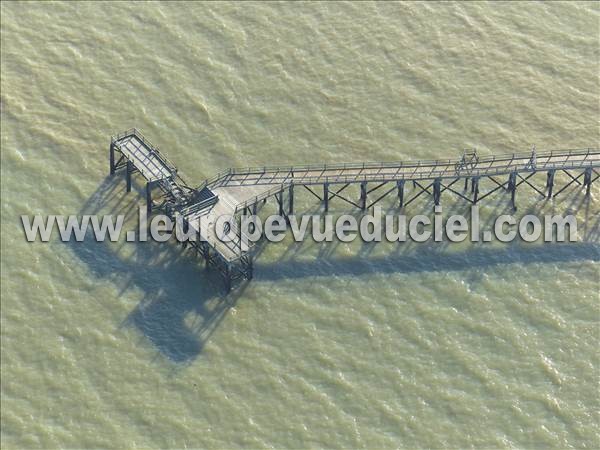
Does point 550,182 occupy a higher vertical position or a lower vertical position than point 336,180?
higher

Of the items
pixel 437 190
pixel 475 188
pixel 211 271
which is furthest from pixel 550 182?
pixel 211 271

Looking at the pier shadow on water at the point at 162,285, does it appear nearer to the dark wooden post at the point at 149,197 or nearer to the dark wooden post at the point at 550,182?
the dark wooden post at the point at 149,197

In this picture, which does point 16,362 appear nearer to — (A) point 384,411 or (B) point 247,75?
(A) point 384,411

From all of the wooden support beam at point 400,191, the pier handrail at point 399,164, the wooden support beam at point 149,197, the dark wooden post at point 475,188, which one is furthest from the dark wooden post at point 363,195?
the wooden support beam at point 149,197

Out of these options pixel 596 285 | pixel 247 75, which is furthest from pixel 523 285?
pixel 247 75

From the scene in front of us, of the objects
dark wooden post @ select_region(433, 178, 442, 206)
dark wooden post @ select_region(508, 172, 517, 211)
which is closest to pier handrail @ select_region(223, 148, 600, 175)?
dark wooden post @ select_region(508, 172, 517, 211)

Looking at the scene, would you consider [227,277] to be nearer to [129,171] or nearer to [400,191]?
[129,171]
